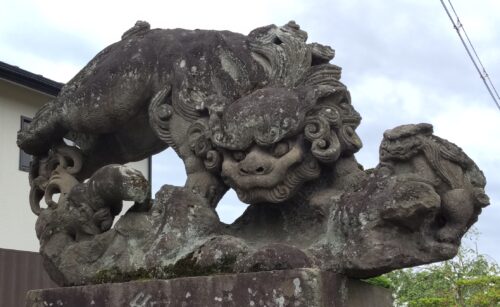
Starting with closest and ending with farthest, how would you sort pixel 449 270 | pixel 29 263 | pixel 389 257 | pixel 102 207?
pixel 389 257, pixel 102 207, pixel 29 263, pixel 449 270

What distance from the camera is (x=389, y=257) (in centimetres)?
306

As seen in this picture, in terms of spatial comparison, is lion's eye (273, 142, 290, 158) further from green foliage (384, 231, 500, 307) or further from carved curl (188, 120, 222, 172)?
green foliage (384, 231, 500, 307)

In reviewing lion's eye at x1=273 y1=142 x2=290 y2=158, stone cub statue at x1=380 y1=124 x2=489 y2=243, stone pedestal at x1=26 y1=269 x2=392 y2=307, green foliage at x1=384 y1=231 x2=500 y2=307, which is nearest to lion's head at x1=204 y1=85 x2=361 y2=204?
lion's eye at x1=273 y1=142 x2=290 y2=158

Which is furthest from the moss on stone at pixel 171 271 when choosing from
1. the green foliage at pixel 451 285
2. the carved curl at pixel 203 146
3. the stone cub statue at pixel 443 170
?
the green foliage at pixel 451 285

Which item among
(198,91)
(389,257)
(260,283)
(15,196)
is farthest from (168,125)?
(15,196)

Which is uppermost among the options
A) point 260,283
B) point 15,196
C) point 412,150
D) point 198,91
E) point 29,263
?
point 15,196

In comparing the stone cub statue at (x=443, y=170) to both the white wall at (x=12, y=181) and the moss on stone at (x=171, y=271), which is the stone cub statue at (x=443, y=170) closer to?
the moss on stone at (x=171, y=271)

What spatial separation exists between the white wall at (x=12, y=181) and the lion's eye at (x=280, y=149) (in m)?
8.92

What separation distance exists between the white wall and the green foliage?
6.13 metres

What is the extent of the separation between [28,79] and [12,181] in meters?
1.73

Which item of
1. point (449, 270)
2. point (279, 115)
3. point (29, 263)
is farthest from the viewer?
point (449, 270)

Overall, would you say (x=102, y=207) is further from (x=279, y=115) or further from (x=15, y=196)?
(x=15, y=196)

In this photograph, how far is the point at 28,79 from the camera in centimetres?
1150

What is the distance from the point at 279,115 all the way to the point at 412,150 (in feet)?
2.19
